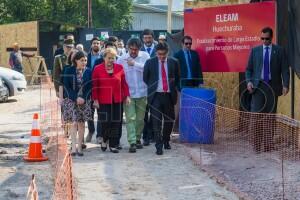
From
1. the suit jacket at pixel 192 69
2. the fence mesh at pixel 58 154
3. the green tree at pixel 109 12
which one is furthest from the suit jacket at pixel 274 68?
the green tree at pixel 109 12

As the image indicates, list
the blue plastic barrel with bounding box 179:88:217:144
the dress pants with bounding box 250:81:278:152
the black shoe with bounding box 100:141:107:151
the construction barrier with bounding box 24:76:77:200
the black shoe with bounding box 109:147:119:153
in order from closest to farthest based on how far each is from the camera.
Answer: the construction barrier with bounding box 24:76:77:200, the dress pants with bounding box 250:81:278:152, the black shoe with bounding box 109:147:119:153, the black shoe with bounding box 100:141:107:151, the blue plastic barrel with bounding box 179:88:217:144

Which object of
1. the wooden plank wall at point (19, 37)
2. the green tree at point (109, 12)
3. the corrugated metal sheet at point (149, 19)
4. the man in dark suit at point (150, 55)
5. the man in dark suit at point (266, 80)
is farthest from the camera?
the corrugated metal sheet at point (149, 19)

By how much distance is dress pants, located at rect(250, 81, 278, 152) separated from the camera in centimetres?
958

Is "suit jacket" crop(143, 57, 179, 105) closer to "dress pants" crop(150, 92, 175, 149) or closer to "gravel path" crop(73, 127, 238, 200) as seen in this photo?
"dress pants" crop(150, 92, 175, 149)

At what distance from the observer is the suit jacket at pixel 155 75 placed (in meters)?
10.4

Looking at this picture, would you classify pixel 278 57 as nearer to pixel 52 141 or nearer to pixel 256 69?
pixel 256 69

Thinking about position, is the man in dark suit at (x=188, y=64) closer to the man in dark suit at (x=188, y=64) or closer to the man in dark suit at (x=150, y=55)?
the man in dark suit at (x=188, y=64)

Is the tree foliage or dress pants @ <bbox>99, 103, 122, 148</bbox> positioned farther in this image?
the tree foliage

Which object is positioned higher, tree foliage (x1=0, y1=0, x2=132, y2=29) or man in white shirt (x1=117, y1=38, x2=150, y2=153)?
tree foliage (x1=0, y1=0, x2=132, y2=29)

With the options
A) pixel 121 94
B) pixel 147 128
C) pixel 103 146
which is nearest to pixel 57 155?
pixel 103 146

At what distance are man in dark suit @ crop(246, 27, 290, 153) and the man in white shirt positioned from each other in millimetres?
1741

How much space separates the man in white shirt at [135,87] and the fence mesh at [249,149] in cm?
77

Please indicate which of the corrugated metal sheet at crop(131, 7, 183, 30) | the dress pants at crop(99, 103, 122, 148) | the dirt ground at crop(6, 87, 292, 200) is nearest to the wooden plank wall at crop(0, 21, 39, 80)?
the dirt ground at crop(6, 87, 292, 200)

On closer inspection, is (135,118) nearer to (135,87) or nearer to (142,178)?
(135,87)
